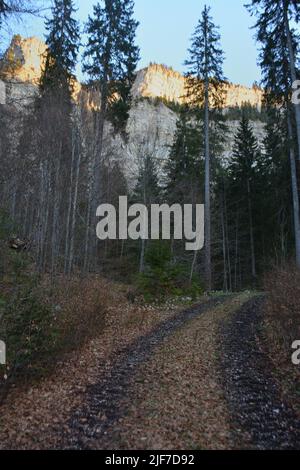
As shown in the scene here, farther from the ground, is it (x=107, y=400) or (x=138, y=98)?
(x=138, y=98)

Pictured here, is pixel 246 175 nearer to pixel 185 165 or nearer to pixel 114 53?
pixel 185 165

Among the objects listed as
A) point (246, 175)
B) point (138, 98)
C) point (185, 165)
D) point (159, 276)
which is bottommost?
point (159, 276)

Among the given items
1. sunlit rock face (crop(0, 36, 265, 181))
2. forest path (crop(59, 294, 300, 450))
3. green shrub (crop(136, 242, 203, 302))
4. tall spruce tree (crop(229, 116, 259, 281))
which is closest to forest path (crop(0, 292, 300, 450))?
forest path (crop(59, 294, 300, 450))

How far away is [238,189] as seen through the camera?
29.5m

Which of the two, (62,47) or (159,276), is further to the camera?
(62,47)

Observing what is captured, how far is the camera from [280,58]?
14.9 metres

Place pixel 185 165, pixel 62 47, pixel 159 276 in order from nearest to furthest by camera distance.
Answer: pixel 159 276 < pixel 62 47 < pixel 185 165

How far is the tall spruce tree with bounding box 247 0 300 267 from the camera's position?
13758 mm

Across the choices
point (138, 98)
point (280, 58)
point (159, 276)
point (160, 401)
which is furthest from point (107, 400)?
point (138, 98)

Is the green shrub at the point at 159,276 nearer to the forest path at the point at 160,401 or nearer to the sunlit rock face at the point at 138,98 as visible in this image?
the sunlit rock face at the point at 138,98

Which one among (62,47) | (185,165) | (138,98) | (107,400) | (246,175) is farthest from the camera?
(138,98)
